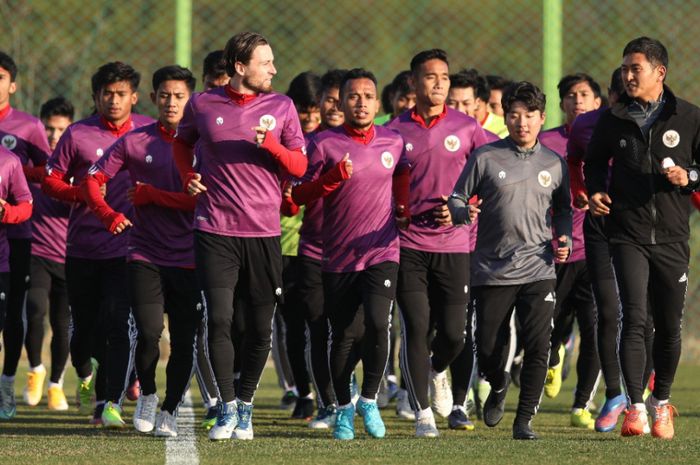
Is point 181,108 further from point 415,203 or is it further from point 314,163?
point 415,203

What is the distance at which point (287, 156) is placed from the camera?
8969mm

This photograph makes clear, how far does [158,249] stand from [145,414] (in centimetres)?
98

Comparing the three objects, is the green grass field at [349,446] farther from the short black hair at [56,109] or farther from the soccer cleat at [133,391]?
the short black hair at [56,109]

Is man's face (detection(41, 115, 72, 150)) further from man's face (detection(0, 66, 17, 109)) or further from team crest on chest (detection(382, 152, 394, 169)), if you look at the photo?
team crest on chest (detection(382, 152, 394, 169))

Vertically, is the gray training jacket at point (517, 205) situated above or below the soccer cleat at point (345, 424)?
above

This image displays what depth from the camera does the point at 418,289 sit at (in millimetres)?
9977

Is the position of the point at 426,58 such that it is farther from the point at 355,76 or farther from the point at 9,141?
the point at 9,141

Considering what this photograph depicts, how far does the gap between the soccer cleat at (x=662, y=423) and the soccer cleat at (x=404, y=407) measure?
2504 millimetres

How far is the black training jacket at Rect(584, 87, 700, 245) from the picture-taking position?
912cm

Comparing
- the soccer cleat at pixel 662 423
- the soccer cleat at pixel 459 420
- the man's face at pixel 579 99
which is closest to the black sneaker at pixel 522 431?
the soccer cleat at pixel 662 423

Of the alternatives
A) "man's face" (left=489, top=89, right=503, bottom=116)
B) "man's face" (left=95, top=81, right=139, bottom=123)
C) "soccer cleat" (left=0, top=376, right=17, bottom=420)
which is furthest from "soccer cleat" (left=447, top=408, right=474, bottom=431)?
"man's face" (left=489, top=89, right=503, bottom=116)

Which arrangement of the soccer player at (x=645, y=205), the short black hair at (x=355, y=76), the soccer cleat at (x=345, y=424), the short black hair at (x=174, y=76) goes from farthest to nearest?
the short black hair at (x=174, y=76) < the short black hair at (x=355, y=76) < the soccer cleat at (x=345, y=424) < the soccer player at (x=645, y=205)

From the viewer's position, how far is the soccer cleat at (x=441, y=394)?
35.1ft

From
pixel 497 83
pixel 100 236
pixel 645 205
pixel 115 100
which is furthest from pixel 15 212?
pixel 497 83
